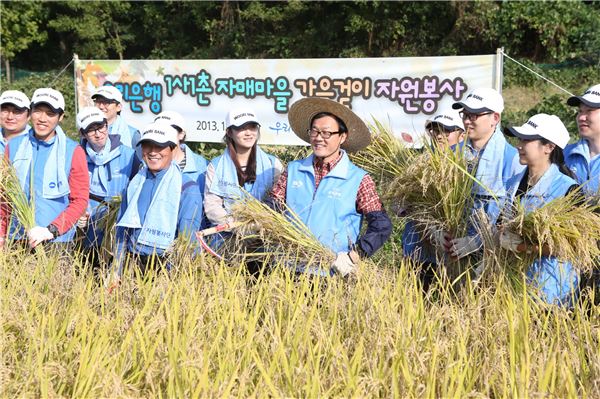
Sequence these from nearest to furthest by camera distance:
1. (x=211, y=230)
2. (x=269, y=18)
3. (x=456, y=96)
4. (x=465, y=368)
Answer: (x=465, y=368) → (x=211, y=230) → (x=456, y=96) → (x=269, y=18)

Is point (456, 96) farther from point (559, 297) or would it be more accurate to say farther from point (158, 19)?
point (158, 19)

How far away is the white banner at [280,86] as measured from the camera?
20.1ft

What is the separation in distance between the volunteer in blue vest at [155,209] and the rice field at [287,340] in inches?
8.2

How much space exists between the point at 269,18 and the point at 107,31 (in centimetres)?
613

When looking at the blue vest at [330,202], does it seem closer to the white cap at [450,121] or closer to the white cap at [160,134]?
the white cap at [160,134]

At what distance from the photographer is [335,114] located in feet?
9.62

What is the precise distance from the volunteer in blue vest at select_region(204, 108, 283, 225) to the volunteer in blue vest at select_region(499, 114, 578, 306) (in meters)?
1.19

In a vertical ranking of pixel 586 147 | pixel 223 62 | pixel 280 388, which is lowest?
pixel 280 388

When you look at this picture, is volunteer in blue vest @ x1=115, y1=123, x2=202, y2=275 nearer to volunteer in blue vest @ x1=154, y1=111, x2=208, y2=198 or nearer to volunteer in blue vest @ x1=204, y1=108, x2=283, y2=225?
volunteer in blue vest @ x1=204, y1=108, x2=283, y2=225

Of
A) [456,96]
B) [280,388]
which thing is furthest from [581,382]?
[456,96]

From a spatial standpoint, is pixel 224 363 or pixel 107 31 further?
pixel 107 31

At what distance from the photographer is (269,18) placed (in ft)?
55.1

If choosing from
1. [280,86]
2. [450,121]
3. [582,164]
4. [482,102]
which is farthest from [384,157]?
[280,86]

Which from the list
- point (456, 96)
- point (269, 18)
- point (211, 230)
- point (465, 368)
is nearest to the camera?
point (465, 368)
